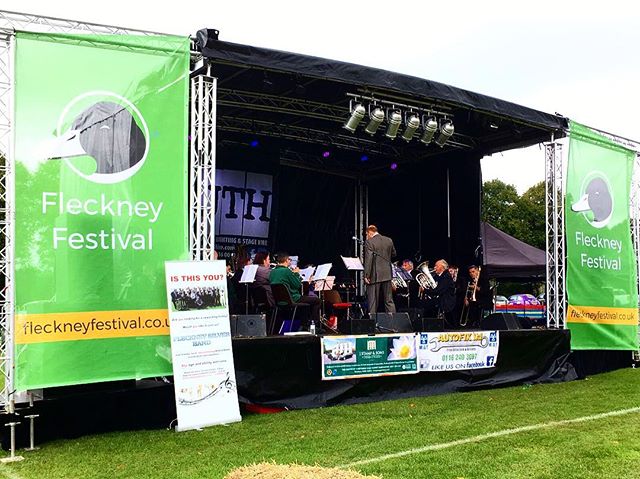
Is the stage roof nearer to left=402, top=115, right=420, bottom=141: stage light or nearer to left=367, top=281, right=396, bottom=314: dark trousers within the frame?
left=402, top=115, right=420, bottom=141: stage light

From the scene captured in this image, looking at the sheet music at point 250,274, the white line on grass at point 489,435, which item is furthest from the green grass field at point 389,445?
the sheet music at point 250,274

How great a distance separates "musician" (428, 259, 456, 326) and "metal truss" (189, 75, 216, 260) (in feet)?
19.2

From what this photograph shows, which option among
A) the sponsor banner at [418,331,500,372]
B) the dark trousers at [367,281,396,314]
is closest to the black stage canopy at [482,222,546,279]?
the dark trousers at [367,281,396,314]

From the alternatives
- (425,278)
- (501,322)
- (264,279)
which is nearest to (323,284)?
(264,279)

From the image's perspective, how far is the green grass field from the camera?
5312mm

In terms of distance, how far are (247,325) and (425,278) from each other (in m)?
5.66

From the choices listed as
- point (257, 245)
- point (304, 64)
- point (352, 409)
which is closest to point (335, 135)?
point (257, 245)

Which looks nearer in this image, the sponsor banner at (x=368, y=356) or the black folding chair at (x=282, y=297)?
the sponsor banner at (x=368, y=356)

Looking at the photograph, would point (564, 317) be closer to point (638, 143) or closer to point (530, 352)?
point (530, 352)

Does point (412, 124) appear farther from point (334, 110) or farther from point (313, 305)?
point (313, 305)

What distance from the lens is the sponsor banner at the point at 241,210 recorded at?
14.1 metres

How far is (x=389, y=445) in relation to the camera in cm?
614

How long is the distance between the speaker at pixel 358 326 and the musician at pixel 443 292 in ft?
13.0

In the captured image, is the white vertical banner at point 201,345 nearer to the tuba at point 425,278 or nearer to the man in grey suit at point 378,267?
the man in grey suit at point 378,267
